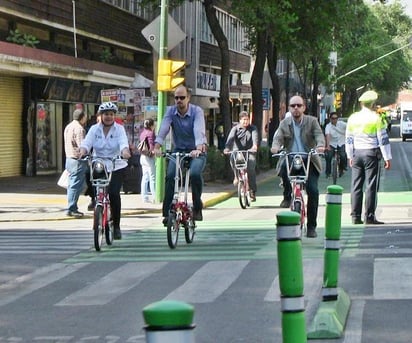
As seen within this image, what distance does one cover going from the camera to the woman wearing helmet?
12008mm

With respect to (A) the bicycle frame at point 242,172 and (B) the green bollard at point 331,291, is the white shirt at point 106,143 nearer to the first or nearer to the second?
(B) the green bollard at point 331,291

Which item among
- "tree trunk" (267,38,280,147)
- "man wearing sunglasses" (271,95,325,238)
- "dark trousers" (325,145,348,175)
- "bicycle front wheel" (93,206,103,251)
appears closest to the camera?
"bicycle front wheel" (93,206,103,251)

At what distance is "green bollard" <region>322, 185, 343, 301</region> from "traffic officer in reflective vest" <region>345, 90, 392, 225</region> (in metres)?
6.27

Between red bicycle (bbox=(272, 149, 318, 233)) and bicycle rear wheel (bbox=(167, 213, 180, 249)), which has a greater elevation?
red bicycle (bbox=(272, 149, 318, 233))

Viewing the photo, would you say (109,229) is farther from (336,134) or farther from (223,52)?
(336,134)

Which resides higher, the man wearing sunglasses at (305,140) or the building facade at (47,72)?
the building facade at (47,72)

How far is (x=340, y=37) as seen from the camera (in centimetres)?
3684

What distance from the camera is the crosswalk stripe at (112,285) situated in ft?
27.6

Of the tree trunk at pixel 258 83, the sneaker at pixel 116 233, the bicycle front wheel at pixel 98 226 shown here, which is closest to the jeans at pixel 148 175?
the sneaker at pixel 116 233

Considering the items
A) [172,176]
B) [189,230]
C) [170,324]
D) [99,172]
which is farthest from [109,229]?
[170,324]

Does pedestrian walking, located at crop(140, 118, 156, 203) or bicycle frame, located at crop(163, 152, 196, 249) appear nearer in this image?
bicycle frame, located at crop(163, 152, 196, 249)

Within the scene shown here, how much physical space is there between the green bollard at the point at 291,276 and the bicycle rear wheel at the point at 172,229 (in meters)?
6.60

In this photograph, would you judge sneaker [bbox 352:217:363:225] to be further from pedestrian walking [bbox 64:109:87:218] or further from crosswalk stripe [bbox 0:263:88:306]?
pedestrian walking [bbox 64:109:87:218]

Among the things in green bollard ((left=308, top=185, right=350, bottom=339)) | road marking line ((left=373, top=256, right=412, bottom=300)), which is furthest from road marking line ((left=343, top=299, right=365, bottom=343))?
road marking line ((left=373, top=256, right=412, bottom=300))
